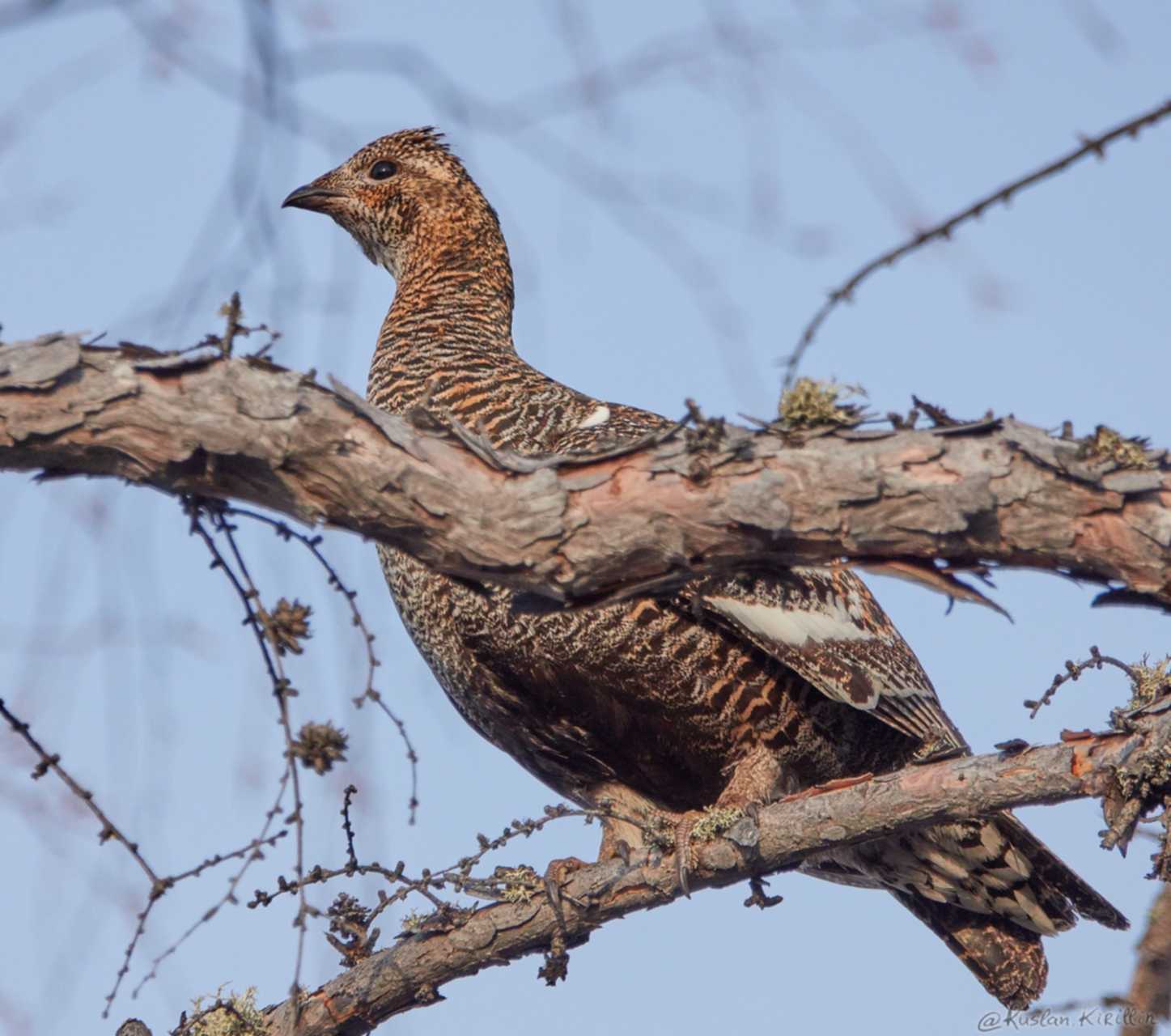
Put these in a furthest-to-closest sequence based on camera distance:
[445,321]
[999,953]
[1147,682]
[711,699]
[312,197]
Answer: [312,197] → [445,321] → [999,953] → [711,699] → [1147,682]

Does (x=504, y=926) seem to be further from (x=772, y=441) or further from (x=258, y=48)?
(x=258, y=48)

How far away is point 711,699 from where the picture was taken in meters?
5.03

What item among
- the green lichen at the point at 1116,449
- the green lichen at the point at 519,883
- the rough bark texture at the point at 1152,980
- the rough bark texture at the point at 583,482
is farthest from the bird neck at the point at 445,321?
the rough bark texture at the point at 1152,980

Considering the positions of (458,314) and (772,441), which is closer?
(772,441)

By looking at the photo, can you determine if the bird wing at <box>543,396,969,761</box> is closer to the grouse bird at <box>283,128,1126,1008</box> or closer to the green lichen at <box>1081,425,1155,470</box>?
the grouse bird at <box>283,128,1126,1008</box>

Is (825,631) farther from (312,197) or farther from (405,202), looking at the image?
(312,197)

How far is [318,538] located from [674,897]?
230cm

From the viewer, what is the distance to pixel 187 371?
2.81 metres

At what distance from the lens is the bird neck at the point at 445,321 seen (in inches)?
230

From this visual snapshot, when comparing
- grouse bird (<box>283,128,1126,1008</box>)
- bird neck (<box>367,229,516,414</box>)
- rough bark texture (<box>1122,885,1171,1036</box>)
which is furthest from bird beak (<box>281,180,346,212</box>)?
rough bark texture (<box>1122,885,1171,1036</box>)

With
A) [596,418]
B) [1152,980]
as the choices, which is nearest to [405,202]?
[596,418]

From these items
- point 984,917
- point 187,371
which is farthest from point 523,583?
point 984,917

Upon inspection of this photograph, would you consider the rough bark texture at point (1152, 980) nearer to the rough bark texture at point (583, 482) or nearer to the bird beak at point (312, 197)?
the rough bark texture at point (583, 482)

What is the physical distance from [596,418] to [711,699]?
1.09 m
